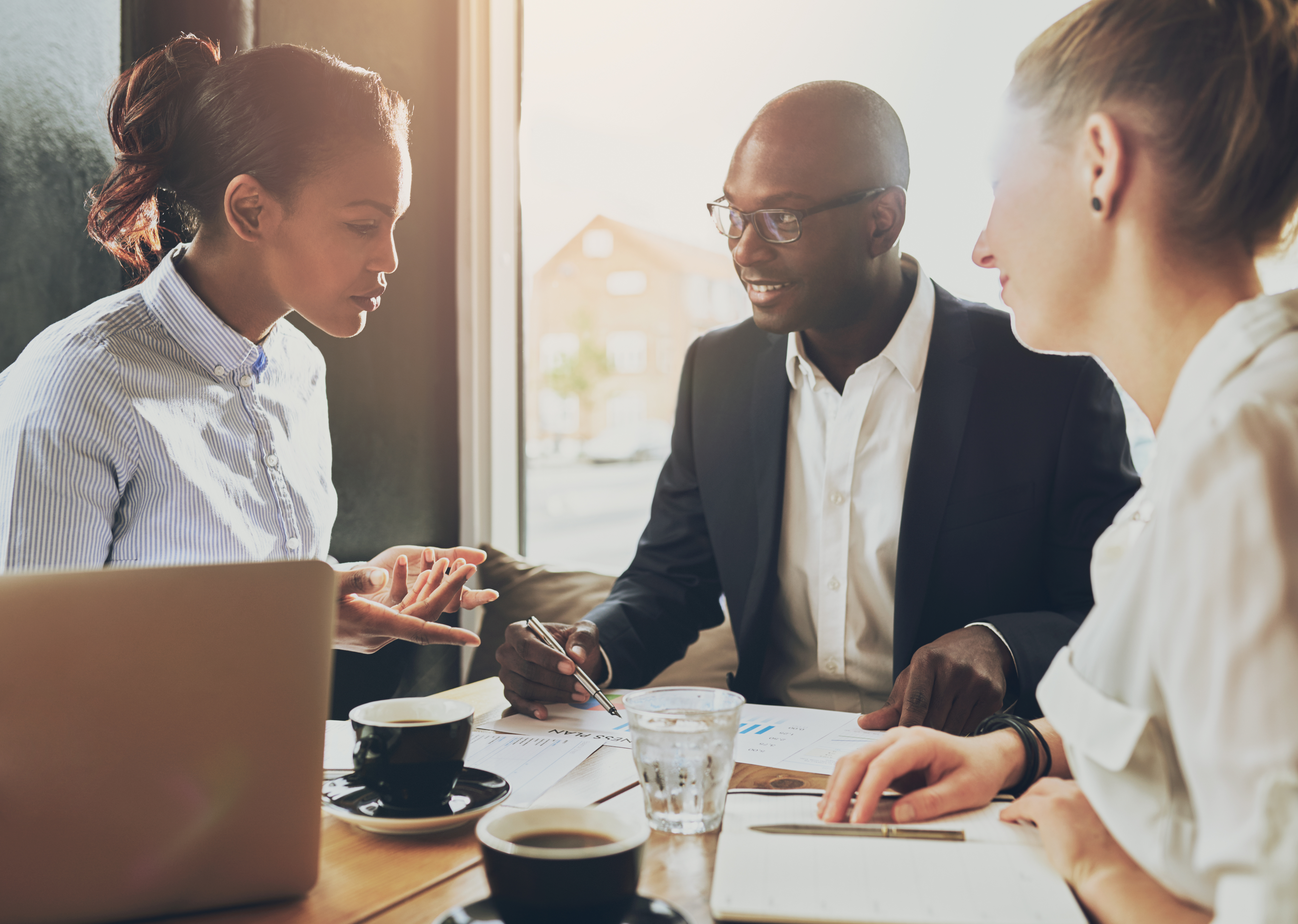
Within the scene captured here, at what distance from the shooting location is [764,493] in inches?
71.0

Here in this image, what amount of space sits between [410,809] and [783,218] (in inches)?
50.1

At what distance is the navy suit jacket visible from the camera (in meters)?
1.64

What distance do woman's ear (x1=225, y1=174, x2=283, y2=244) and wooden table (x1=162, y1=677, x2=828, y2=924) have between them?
924 millimetres

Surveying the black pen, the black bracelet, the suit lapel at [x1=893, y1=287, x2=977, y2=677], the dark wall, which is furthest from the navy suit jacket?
the dark wall

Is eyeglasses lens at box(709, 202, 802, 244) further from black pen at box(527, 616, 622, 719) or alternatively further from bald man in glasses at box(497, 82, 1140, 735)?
black pen at box(527, 616, 622, 719)

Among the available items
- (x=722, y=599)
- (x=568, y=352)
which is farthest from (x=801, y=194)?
(x=568, y=352)

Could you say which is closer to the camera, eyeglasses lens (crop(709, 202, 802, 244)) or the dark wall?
the dark wall

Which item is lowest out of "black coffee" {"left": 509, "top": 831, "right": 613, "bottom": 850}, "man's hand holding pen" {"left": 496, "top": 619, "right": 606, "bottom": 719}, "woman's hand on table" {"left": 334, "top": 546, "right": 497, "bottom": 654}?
"man's hand holding pen" {"left": 496, "top": 619, "right": 606, "bottom": 719}

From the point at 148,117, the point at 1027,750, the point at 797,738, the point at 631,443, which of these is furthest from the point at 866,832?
the point at 631,443

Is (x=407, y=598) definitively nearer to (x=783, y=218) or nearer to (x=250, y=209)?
(x=250, y=209)

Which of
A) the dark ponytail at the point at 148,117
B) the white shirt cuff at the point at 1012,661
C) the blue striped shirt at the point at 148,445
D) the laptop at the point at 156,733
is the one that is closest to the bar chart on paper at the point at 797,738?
the white shirt cuff at the point at 1012,661

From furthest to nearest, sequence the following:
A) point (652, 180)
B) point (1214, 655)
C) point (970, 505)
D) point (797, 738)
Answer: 1. point (652, 180)
2. point (970, 505)
3. point (797, 738)
4. point (1214, 655)

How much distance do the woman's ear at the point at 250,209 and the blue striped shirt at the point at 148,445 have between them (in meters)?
0.12

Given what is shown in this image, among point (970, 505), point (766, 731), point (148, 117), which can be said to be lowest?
point (766, 731)
